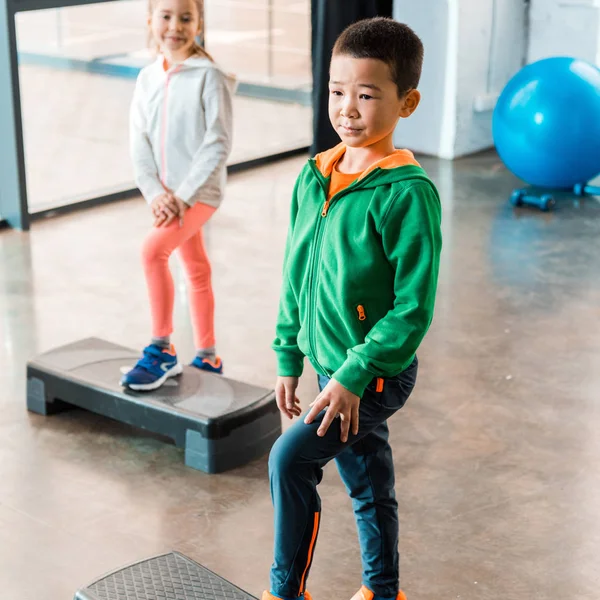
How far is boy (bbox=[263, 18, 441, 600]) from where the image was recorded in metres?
1.71

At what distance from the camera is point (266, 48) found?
21.1 feet

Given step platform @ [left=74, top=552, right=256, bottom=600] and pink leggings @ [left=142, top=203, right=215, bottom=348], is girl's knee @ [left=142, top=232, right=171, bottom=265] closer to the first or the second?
pink leggings @ [left=142, top=203, right=215, bottom=348]

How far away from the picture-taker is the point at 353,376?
172 cm

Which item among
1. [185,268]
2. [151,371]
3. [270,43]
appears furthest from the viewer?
[270,43]

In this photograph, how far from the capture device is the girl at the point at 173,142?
278 centimetres

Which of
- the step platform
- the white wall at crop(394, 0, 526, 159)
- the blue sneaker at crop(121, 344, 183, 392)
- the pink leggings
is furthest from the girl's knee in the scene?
the white wall at crop(394, 0, 526, 159)

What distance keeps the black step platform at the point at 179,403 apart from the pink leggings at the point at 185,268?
0.52ft

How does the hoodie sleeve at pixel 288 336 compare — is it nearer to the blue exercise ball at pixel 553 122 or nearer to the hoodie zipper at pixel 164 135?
the hoodie zipper at pixel 164 135

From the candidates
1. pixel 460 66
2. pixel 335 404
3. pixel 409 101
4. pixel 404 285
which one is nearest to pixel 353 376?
pixel 335 404

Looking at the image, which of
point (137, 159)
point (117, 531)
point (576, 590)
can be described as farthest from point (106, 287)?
point (576, 590)

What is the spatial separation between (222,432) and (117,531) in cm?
39

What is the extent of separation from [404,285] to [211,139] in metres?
1.20

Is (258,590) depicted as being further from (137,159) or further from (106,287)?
(106,287)

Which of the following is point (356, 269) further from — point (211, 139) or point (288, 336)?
point (211, 139)
